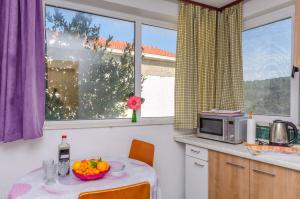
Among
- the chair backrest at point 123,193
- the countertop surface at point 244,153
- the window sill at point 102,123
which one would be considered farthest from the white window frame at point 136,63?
the chair backrest at point 123,193

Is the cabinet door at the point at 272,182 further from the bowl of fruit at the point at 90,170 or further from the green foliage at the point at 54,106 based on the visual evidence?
the green foliage at the point at 54,106

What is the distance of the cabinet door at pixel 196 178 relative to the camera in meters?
2.20

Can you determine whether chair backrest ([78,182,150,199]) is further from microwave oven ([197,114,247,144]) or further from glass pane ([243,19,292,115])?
glass pane ([243,19,292,115])

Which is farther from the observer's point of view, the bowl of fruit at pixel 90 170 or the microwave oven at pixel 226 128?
the microwave oven at pixel 226 128

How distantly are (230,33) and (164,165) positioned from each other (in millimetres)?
1636

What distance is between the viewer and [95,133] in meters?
2.15

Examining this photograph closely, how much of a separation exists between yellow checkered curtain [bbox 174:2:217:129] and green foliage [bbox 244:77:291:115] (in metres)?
0.41

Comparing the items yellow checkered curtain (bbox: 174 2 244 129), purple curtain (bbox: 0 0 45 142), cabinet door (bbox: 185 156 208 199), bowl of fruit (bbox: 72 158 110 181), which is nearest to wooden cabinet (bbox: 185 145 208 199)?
cabinet door (bbox: 185 156 208 199)

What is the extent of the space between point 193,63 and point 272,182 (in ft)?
4.62

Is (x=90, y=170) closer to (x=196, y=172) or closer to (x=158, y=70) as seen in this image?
(x=196, y=172)

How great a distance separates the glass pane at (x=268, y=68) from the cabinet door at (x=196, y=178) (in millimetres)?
889

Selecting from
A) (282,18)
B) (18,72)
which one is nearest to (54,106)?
(18,72)

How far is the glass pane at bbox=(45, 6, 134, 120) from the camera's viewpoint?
2.12 m

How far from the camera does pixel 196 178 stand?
230 centimetres
